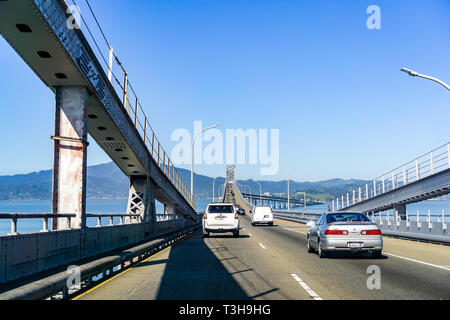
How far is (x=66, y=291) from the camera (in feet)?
28.7

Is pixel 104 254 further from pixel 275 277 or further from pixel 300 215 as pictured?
pixel 300 215

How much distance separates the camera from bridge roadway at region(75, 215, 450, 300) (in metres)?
8.56

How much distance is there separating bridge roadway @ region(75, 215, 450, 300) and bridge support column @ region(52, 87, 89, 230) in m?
2.64

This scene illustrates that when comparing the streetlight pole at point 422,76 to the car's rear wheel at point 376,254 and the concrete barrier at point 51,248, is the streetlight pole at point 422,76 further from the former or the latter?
the concrete barrier at point 51,248

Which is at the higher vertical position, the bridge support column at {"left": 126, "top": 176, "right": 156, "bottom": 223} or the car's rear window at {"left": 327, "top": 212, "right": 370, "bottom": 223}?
the bridge support column at {"left": 126, "top": 176, "right": 156, "bottom": 223}

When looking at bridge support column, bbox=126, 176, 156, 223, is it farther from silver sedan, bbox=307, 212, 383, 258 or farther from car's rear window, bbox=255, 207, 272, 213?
car's rear window, bbox=255, 207, 272, 213

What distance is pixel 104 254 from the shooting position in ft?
44.2

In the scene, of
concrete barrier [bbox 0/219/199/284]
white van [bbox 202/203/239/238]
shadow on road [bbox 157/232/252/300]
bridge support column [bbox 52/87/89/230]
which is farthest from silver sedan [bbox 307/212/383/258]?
white van [bbox 202/203/239/238]

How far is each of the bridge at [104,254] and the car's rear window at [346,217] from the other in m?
1.29

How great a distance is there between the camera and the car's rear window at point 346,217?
51.4 ft

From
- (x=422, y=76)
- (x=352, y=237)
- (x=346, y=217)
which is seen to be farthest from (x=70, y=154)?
(x=422, y=76)
